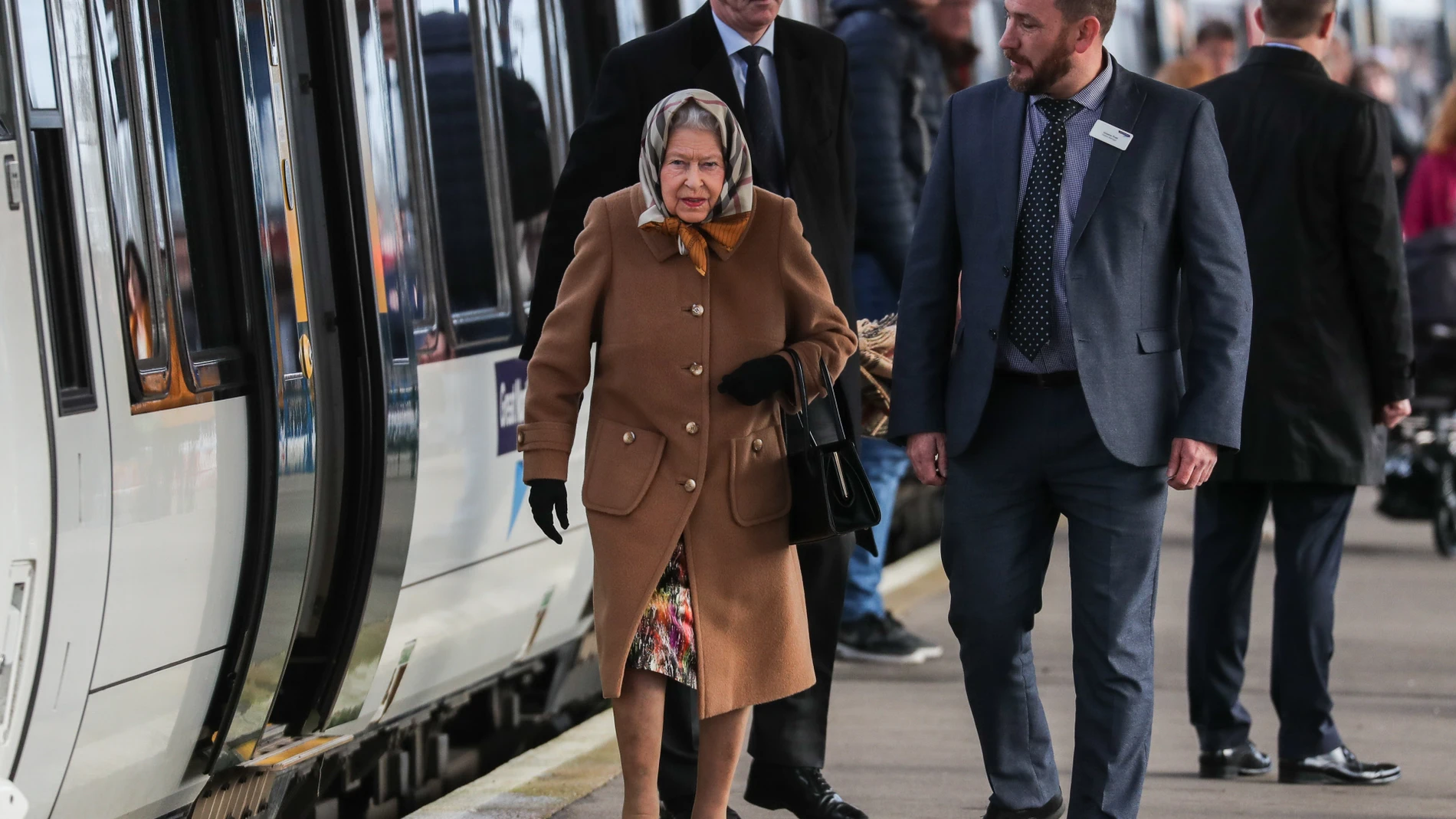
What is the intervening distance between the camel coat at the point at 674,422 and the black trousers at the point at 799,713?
1.53ft

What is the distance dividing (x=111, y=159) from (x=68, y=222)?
8.3 inches

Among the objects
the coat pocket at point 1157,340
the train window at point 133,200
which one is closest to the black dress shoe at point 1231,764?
the coat pocket at point 1157,340

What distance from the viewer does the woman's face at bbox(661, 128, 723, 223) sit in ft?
12.6

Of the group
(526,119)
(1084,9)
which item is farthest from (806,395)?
(526,119)

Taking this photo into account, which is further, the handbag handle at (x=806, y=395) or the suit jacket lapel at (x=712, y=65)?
the suit jacket lapel at (x=712, y=65)

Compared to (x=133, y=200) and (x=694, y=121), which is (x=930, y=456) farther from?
(x=133, y=200)

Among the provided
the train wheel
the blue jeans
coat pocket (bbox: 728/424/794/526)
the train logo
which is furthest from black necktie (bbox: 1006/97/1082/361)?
the train wheel

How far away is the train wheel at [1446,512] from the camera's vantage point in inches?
371

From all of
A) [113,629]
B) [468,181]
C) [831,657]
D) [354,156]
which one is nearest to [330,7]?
[354,156]

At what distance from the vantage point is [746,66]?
14.9ft

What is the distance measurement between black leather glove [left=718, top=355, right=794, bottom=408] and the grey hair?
0.41m

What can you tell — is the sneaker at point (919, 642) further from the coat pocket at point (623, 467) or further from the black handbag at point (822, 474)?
the coat pocket at point (623, 467)

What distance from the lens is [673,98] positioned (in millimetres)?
3893

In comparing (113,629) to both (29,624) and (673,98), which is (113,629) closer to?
(29,624)
